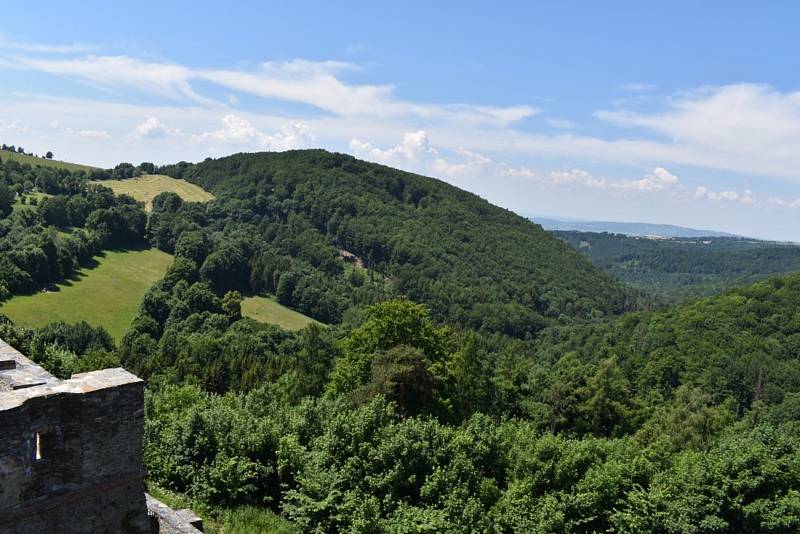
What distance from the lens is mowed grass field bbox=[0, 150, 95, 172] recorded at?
5325 inches

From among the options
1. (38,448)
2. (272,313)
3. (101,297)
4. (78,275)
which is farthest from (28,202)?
(38,448)

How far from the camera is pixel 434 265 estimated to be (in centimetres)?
14262

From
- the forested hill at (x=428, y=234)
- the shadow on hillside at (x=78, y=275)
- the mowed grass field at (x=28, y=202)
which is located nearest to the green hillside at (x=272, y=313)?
the shadow on hillside at (x=78, y=275)

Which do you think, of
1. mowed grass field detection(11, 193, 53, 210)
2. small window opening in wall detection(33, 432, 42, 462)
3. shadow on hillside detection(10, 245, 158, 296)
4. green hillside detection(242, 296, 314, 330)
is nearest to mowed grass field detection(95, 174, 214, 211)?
mowed grass field detection(11, 193, 53, 210)

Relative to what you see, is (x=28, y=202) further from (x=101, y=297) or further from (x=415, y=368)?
(x=415, y=368)

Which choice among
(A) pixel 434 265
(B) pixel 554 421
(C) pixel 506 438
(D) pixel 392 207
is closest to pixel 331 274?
(A) pixel 434 265

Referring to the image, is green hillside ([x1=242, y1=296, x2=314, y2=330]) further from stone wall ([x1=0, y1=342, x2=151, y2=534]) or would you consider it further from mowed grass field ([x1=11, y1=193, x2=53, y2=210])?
stone wall ([x1=0, y1=342, x2=151, y2=534])

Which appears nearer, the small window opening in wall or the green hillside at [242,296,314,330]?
the small window opening in wall

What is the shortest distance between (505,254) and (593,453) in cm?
14008

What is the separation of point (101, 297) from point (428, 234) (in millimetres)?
95628

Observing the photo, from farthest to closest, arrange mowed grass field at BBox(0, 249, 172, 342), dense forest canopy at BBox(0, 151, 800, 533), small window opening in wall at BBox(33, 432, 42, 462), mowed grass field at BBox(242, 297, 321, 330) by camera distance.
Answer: mowed grass field at BBox(242, 297, 321, 330), mowed grass field at BBox(0, 249, 172, 342), dense forest canopy at BBox(0, 151, 800, 533), small window opening in wall at BBox(33, 432, 42, 462)

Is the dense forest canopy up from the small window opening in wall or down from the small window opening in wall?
down

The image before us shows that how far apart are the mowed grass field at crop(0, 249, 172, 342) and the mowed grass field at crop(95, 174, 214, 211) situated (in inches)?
1437

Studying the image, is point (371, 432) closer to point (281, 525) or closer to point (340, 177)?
point (281, 525)
